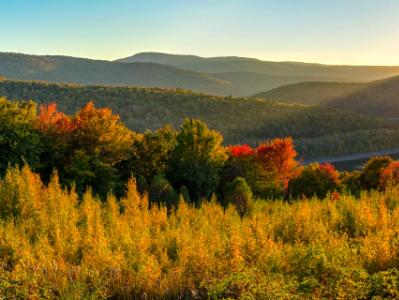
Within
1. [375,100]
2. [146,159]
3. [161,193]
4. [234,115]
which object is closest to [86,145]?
[146,159]

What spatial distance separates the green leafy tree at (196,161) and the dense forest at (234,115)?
53453 mm

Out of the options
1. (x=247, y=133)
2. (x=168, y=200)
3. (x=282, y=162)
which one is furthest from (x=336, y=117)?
(x=168, y=200)

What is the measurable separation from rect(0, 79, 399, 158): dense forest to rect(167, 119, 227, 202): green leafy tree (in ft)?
175

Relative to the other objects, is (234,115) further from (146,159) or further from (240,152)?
(146,159)

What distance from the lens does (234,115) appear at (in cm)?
10650

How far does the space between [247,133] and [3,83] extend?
6274 cm

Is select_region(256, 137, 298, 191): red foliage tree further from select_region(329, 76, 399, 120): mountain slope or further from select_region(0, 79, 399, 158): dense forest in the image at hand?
select_region(329, 76, 399, 120): mountain slope

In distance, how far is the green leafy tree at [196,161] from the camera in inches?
1206

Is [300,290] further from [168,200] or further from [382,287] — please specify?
[168,200]

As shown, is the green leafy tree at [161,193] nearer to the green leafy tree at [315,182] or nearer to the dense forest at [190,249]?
the dense forest at [190,249]

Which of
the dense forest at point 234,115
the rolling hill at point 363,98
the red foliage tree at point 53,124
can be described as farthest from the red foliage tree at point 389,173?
the rolling hill at point 363,98

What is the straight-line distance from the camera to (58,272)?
9.32 m

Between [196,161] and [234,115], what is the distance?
76779 millimetres

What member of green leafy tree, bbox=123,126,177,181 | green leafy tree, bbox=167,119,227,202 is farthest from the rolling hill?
green leafy tree, bbox=123,126,177,181
